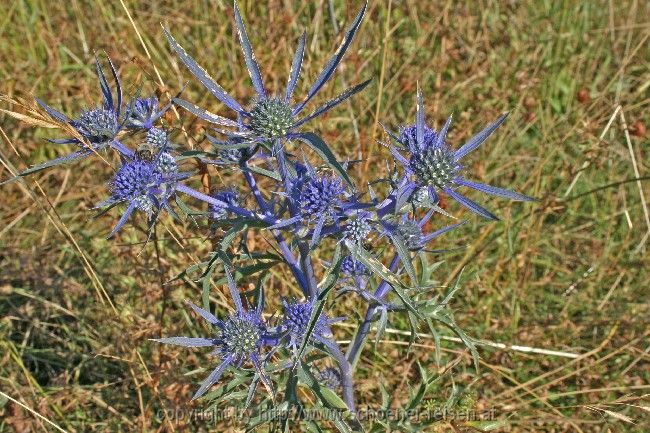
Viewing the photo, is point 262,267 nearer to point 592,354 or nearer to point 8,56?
point 592,354

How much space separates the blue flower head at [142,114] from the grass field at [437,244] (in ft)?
1.21

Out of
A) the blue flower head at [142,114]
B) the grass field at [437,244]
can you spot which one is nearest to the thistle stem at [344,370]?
the grass field at [437,244]

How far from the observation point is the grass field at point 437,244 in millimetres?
2602

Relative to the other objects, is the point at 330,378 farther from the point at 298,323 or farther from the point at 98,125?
the point at 98,125

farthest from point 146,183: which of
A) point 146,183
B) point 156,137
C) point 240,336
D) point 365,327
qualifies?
point 365,327

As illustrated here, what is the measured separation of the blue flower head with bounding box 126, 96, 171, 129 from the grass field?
37 centimetres

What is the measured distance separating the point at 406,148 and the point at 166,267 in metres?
1.50

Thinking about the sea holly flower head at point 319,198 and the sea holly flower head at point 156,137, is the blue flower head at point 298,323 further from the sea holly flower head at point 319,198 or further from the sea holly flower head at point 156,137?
the sea holly flower head at point 156,137

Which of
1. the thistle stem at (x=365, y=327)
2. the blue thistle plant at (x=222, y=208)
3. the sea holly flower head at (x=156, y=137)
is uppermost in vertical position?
the sea holly flower head at (x=156, y=137)

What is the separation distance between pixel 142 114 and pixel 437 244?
177 centimetres

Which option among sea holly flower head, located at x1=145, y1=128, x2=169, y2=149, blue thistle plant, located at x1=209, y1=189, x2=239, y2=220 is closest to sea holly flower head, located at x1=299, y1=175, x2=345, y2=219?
blue thistle plant, located at x1=209, y1=189, x2=239, y2=220

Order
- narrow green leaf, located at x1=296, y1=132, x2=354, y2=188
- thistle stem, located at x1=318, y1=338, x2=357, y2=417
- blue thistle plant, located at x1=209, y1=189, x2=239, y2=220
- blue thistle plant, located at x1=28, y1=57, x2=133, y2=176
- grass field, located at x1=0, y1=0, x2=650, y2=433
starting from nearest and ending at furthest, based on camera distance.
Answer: narrow green leaf, located at x1=296, y1=132, x2=354, y2=188
blue thistle plant, located at x1=28, y1=57, x2=133, y2=176
blue thistle plant, located at x1=209, y1=189, x2=239, y2=220
thistle stem, located at x1=318, y1=338, x2=357, y2=417
grass field, located at x1=0, y1=0, x2=650, y2=433

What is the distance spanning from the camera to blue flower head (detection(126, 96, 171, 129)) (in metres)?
1.68

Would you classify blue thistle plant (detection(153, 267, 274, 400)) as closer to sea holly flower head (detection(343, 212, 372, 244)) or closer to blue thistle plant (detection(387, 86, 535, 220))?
sea holly flower head (detection(343, 212, 372, 244))
